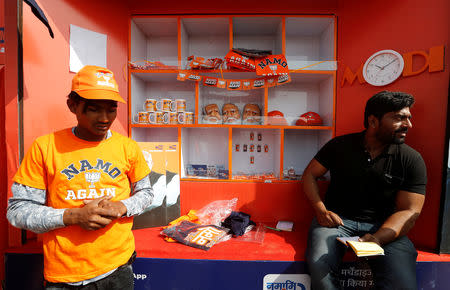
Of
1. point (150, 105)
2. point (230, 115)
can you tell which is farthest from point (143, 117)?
point (230, 115)

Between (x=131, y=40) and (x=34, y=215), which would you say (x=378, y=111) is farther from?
(x=131, y=40)

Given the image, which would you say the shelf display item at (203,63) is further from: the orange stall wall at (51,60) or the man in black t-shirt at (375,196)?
the man in black t-shirt at (375,196)

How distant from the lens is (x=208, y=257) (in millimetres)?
1389

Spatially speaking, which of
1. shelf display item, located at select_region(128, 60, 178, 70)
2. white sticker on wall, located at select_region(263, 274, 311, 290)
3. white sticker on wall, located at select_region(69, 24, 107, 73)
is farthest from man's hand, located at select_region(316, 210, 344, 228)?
white sticker on wall, located at select_region(69, 24, 107, 73)

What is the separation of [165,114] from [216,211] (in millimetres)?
995

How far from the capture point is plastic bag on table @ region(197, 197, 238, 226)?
5.98 feet

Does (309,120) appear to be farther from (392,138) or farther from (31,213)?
(31,213)

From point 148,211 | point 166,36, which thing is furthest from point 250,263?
point 166,36

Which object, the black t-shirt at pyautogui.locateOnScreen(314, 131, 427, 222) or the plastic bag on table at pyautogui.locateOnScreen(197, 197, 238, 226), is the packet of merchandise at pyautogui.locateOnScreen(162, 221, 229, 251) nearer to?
the plastic bag on table at pyautogui.locateOnScreen(197, 197, 238, 226)

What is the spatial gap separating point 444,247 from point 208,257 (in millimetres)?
1520

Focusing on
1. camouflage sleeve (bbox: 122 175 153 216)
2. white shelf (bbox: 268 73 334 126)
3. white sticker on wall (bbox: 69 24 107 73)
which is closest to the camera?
camouflage sleeve (bbox: 122 175 153 216)

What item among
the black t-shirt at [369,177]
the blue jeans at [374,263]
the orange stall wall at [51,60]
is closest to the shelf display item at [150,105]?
the orange stall wall at [51,60]

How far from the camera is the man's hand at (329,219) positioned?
142 cm

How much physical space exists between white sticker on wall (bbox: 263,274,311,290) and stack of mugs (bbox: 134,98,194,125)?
1387 mm
